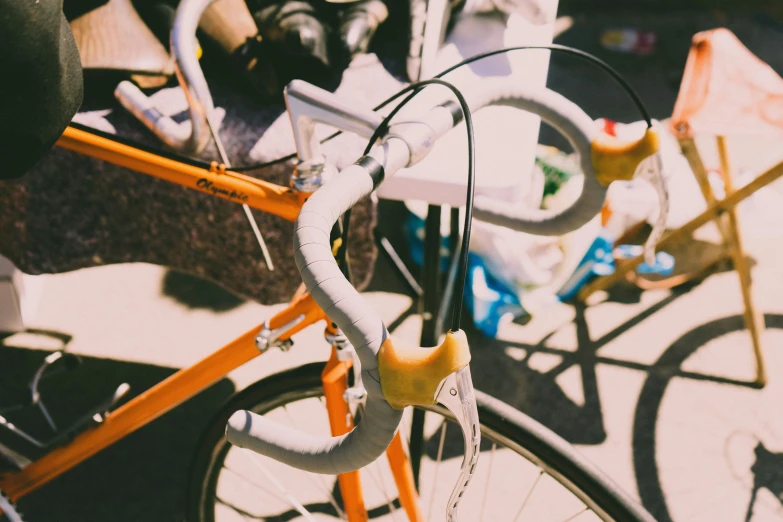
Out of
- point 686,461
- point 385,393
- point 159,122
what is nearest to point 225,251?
point 159,122

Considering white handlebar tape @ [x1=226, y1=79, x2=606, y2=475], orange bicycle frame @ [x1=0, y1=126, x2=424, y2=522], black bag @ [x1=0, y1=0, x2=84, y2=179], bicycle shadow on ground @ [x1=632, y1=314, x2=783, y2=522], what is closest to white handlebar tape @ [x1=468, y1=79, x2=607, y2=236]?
white handlebar tape @ [x1=226, y1=79, x2=606, y2=475]

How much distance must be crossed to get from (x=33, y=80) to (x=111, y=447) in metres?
1.26

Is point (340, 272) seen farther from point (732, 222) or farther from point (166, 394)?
point (732, 222)

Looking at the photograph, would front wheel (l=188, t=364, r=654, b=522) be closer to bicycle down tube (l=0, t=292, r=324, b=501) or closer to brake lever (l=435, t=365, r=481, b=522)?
bicycle down tube (l=0, t=292, r=324, b=501)

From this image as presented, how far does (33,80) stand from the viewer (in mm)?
589

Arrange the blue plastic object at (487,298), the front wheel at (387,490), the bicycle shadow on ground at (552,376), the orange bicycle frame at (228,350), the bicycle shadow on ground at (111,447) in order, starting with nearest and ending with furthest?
the orange bicycle frame at (228,350)
the front wheel at (387,490)
the bicycle shadow on ground at (111,447)
the bicycle shadow on ground at (552,376)
the blue plastic object at (487,298)

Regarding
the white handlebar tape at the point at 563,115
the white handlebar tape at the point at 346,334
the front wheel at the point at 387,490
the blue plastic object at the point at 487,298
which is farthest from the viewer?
the blue plastic object at the point at 487,298

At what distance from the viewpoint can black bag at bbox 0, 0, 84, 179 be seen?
1.78ft

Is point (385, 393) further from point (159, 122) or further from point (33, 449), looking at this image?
point (33, 449)

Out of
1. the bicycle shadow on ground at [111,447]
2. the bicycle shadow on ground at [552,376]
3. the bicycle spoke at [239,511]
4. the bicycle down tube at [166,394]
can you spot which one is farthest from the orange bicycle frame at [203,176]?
the bicycle shadow on ground at [552,376]

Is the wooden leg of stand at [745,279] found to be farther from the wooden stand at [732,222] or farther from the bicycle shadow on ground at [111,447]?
the bicycle shadow on ground at [111,447]

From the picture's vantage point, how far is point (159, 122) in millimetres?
1111

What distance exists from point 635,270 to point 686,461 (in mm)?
652

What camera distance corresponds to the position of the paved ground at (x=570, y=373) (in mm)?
1492
